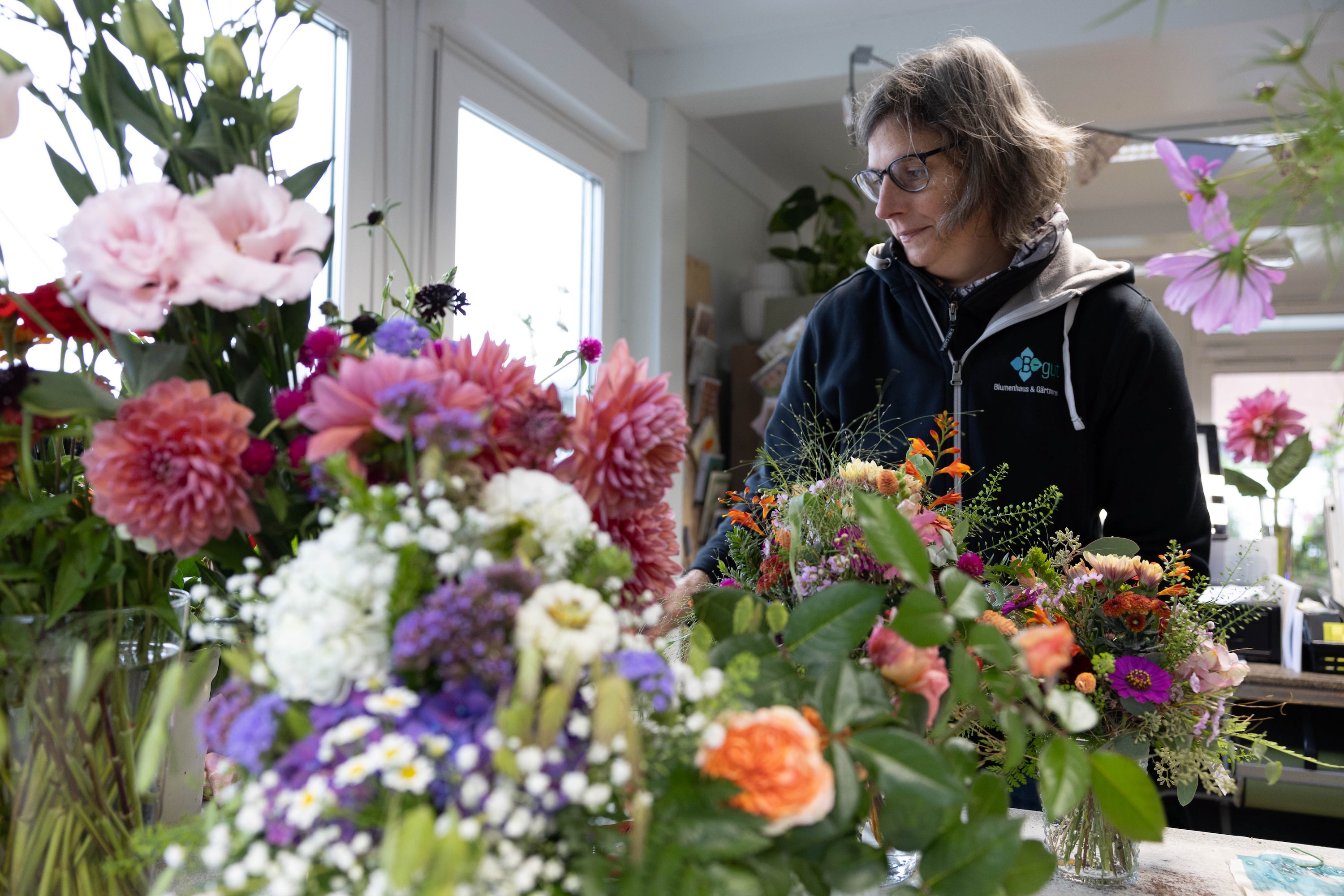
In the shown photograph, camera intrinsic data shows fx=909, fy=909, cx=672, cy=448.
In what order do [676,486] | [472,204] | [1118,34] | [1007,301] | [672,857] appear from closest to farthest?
[672,857] → [1007,301] → [472,204] → [1118,34] → [676,486]

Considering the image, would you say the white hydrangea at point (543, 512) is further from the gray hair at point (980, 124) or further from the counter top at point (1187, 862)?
the gray hair at point (980, 124)

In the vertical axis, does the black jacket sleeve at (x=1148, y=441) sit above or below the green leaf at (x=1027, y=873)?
above

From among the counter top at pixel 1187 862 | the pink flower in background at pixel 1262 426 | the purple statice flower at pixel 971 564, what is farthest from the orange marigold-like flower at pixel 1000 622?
the pink flower in background at pixel 1262 426

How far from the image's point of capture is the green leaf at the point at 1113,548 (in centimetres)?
78

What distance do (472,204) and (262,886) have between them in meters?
2.04

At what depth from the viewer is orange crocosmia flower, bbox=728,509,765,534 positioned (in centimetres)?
75

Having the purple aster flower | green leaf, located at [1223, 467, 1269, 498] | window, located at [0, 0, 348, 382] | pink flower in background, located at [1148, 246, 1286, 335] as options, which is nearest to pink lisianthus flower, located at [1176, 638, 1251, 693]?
the purple aster flower

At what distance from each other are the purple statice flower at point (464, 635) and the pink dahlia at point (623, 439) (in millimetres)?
119

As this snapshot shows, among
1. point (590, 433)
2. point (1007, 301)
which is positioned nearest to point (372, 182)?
point (1007, 301)

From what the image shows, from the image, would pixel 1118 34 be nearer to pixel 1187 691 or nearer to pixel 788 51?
pixel 788 51

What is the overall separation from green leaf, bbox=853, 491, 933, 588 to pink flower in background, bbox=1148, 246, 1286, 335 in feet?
0.69

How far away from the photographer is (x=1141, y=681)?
0.70 meters

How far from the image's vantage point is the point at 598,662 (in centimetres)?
37

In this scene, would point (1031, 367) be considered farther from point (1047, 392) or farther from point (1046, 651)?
point (1046, 651)
